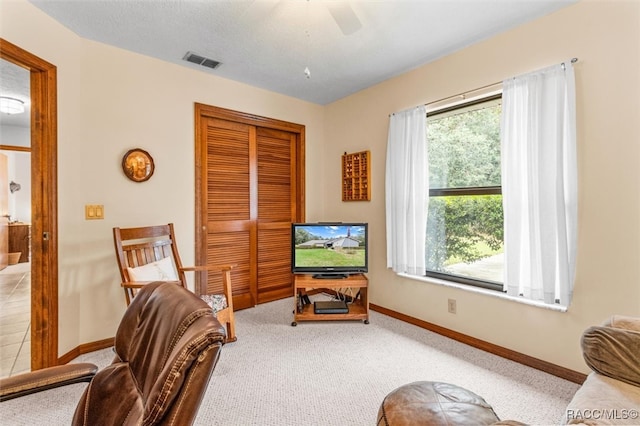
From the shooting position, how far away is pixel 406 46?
2551mm

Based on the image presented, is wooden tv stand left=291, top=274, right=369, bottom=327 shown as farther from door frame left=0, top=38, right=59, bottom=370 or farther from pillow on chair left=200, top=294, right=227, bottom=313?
door frame left=0, top=38, right=59, bottom=370

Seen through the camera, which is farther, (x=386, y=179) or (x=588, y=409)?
(x=386, y=179)

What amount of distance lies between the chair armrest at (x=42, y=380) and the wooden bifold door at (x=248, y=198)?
2.03 metres

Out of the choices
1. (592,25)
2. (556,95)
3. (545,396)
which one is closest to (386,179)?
(556,95)

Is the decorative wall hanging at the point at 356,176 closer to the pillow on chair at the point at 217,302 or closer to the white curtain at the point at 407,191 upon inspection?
the white curtain at the point at 407,191

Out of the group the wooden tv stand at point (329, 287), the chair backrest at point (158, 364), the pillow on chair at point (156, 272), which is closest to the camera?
the chair backrest at point (158, 364)

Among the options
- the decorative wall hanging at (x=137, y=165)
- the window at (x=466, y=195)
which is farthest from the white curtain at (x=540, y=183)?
the decorative wall hanging at (x=137, y=165)

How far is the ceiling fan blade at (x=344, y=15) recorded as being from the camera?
5.80 ft

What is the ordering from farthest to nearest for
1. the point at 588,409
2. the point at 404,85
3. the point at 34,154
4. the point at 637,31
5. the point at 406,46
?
the point at 404,85, the point at 406,46, the point at 34,154, the point at 637,31, the point at 588,409

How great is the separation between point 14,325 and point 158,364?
3461mm

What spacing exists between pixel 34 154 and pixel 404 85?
326 cm

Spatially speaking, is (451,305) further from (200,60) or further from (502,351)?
(200,60)

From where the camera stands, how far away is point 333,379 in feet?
6.73

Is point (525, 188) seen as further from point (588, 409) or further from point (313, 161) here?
point (313, 161)
